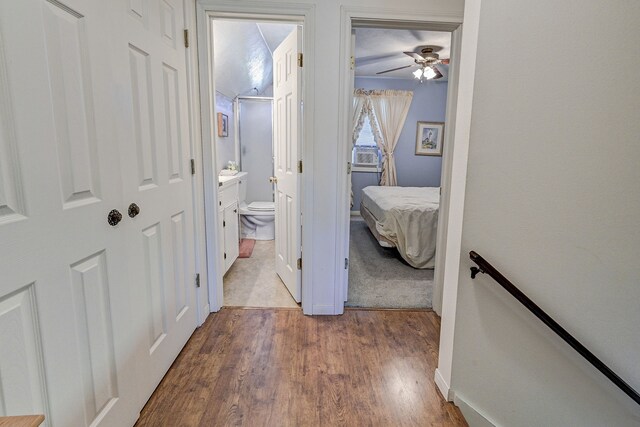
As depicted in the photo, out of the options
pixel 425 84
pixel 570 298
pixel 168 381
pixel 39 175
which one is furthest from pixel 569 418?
pixel 425 84

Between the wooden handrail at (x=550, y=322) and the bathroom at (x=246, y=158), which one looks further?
the bathroom at (x=246, y=158)

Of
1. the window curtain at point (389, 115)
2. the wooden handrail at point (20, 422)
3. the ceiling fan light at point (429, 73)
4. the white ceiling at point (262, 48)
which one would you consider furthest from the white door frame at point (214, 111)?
the window curtain at point (389, 115)

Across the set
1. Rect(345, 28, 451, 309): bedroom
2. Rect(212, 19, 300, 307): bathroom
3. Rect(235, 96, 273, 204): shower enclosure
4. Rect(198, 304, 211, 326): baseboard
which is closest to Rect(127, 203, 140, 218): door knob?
Rect(212, 19, 300, 307): bathroom

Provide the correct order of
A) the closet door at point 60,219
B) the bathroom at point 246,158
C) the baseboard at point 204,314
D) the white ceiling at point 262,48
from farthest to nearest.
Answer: the white ceiling at point 262,48, the bathroom at point 246,158, the baseboard at point 204,314, the closet door at point 60,219

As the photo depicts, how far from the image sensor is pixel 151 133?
1605 millimetres

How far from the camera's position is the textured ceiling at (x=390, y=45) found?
3648 mm

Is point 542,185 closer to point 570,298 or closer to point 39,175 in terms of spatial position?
point 570,298

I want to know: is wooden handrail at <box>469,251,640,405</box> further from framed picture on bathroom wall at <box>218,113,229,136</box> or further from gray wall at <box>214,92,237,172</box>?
framed picture on bathroom wall at <box>218,113,229,136</box>

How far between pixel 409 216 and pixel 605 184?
2397 mm

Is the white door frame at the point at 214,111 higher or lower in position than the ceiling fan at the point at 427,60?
lower

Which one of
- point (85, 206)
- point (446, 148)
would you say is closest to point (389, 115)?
point (446, 148)

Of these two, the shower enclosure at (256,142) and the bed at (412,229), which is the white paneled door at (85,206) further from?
the shower enclosure at (256,142)

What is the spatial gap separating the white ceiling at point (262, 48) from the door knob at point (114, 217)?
2.21m

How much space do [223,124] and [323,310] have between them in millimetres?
2787
